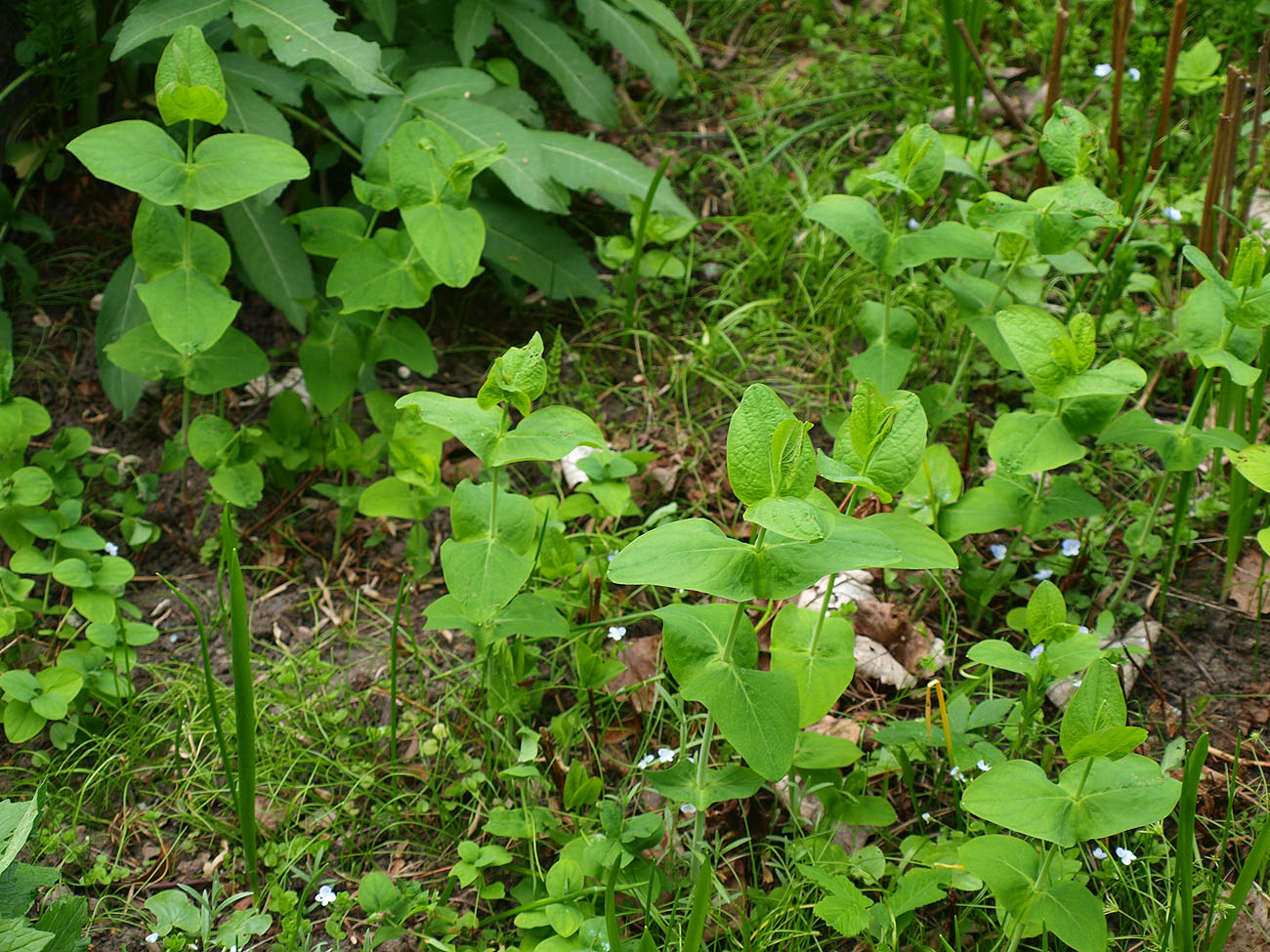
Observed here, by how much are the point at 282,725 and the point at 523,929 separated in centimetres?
65

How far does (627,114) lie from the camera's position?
11.2 ft

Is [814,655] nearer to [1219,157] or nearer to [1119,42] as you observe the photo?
[1219,157]

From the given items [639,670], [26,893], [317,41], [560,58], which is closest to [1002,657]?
[639,670]

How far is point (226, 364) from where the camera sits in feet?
7.48

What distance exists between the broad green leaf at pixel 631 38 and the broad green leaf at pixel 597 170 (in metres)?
0.42

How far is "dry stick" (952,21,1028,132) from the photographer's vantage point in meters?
2.64

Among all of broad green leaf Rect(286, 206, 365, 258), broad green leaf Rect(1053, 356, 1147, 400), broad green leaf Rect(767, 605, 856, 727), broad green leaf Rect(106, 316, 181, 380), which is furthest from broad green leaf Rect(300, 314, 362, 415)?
broad green leaf Rect(1053, 356, 1147, 400)

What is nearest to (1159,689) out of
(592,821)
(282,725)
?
(592,821)

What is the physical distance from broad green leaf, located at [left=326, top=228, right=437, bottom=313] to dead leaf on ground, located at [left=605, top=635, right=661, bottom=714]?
A: 845mm

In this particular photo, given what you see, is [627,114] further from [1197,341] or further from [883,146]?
[1197,341]

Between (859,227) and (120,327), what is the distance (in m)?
1.75

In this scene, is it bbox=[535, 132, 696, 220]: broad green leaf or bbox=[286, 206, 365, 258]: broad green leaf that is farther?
bbox=[535, 132, 696, 220]: broad green leaf

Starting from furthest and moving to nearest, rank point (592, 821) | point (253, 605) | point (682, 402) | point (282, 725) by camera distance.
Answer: point (682, 402)
point (253, 605)
point (282, 725)
point (592, 821)

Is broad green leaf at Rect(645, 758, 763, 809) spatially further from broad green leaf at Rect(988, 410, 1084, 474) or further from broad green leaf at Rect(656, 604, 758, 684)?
broad green leaf at Rect(988, 410, 1084, 474)
